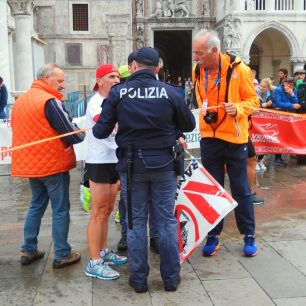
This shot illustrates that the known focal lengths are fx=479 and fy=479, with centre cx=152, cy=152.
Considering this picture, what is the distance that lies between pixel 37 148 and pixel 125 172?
3.05ft

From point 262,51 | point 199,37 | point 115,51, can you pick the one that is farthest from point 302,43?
point 199,37

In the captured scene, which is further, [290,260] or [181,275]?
[290,260]

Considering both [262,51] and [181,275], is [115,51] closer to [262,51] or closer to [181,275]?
[262,51]

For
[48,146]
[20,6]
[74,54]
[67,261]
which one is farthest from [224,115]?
[74,54]

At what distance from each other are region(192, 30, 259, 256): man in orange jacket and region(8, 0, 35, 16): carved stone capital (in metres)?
14.1

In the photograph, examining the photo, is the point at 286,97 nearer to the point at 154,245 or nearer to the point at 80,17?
the point at 154,245

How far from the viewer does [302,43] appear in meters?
32.8

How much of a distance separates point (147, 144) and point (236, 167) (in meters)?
1.26

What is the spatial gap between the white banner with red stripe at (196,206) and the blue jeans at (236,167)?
1.44 ft

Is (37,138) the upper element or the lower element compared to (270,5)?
lower

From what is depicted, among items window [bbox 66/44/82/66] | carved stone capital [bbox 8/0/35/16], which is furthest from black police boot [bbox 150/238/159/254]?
window [bbox 66/44/82/66]

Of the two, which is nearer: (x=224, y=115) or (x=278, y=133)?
(x=224, y=115)

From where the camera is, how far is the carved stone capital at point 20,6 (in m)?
17.1

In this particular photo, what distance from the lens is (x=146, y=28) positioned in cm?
3606
